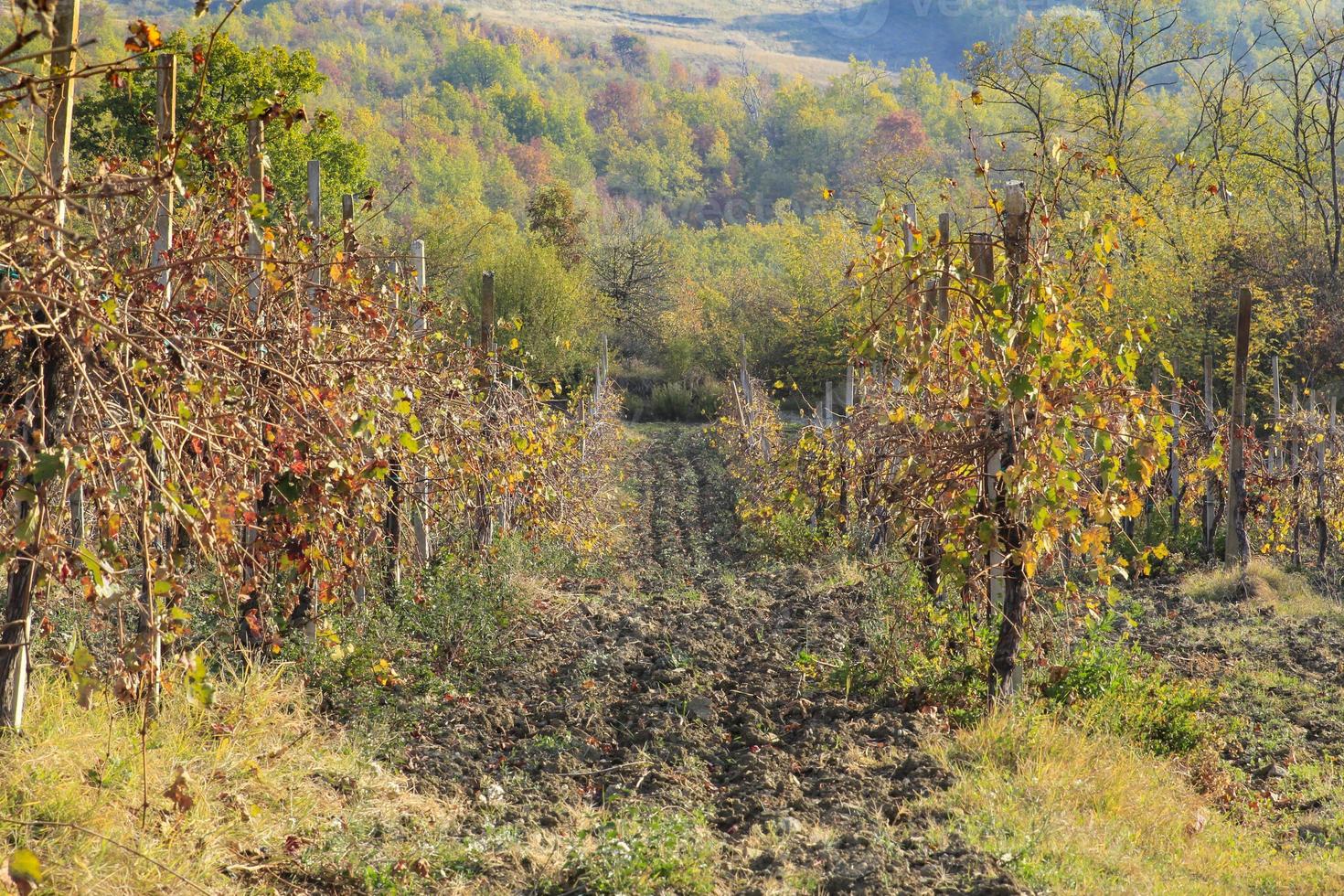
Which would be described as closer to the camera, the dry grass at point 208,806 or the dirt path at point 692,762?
the dry grass at point 208,806

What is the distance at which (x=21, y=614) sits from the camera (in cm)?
360

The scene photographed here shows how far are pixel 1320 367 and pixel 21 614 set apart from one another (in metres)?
24.7

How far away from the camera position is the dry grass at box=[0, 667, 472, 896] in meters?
3.32

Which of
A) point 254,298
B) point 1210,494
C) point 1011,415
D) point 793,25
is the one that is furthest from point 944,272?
point 793,25

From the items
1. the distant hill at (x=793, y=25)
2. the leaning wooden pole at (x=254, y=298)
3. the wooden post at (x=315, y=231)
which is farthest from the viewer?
the distant hill at (x=793, y=25)

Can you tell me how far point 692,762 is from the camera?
17.0ft

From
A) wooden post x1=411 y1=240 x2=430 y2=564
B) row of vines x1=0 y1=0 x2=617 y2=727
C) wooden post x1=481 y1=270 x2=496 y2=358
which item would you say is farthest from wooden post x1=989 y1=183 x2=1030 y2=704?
wooden post x1=481 y1=270 x2=496 y2=358

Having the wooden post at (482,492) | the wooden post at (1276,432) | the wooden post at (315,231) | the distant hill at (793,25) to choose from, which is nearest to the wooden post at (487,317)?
the wooden post at (482,492)

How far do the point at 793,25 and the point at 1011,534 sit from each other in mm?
173278

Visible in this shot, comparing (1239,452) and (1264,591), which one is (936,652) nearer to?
(1264,591)

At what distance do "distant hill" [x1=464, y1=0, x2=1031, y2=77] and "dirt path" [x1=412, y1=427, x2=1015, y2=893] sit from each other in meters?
123

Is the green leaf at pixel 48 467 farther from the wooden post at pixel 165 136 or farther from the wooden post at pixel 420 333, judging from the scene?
the wooden post at pixel 420 333

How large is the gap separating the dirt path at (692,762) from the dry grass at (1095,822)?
0.66 feet

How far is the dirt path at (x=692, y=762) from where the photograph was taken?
386 cm
